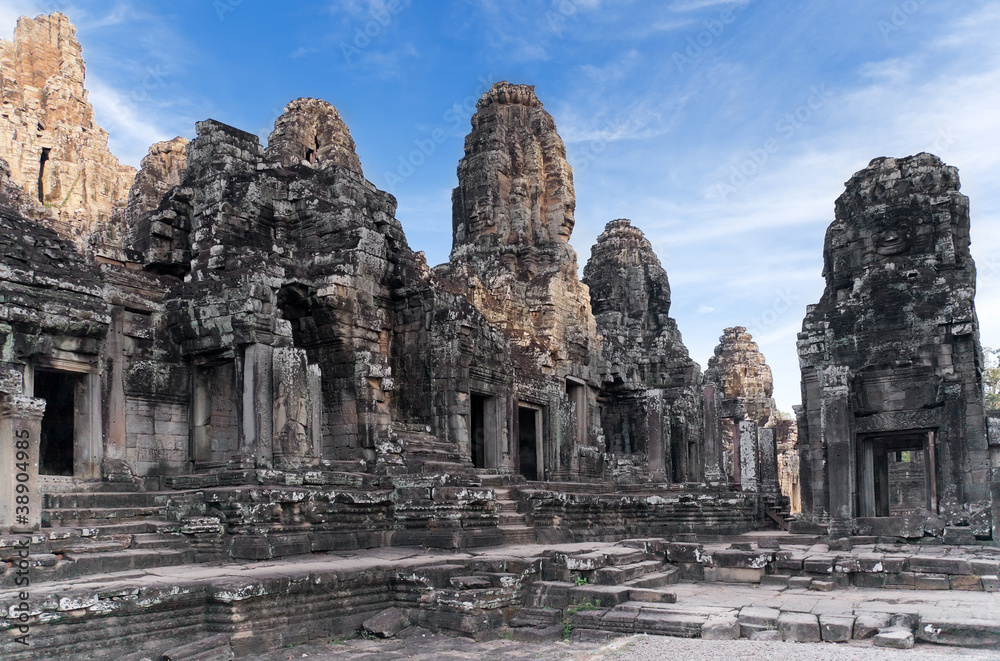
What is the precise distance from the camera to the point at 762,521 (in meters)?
20.0

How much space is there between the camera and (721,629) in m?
7.71

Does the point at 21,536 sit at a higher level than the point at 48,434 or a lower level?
lower

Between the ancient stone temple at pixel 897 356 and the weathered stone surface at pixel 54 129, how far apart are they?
101ft

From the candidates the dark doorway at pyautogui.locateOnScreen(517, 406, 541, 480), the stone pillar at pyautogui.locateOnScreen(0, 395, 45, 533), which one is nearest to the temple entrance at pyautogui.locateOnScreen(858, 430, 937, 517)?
the dark doorway at pyautogui.locateOnScreen(517, 406, 541, 480)

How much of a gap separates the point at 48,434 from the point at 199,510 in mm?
4080

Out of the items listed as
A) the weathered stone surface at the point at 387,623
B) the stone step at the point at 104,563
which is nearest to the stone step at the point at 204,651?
the weathered stone surface at the point at 387,623

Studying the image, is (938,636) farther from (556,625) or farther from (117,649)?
(117,649)

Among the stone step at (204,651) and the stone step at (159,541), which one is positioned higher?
the stone step at (159,541)

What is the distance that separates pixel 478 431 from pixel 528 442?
3.19 metres

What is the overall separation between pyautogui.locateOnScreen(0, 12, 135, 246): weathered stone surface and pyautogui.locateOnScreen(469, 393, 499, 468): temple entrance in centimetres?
2473

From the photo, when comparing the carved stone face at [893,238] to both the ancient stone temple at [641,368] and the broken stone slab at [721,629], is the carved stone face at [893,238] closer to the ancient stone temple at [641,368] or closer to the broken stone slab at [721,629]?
the ancient stone temple at [641,368]

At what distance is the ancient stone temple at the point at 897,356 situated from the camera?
53.6 ft

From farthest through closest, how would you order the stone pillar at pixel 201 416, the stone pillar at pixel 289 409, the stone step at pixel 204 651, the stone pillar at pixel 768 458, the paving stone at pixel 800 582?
the stone pillar at pixel 768 458, the stone pillar at pixel 201 416, the stone pillar at pixel 289 409, the paving stone at pixel 800 582, the stone step at pixel 204 651

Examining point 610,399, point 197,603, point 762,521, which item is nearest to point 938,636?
point 197,603
